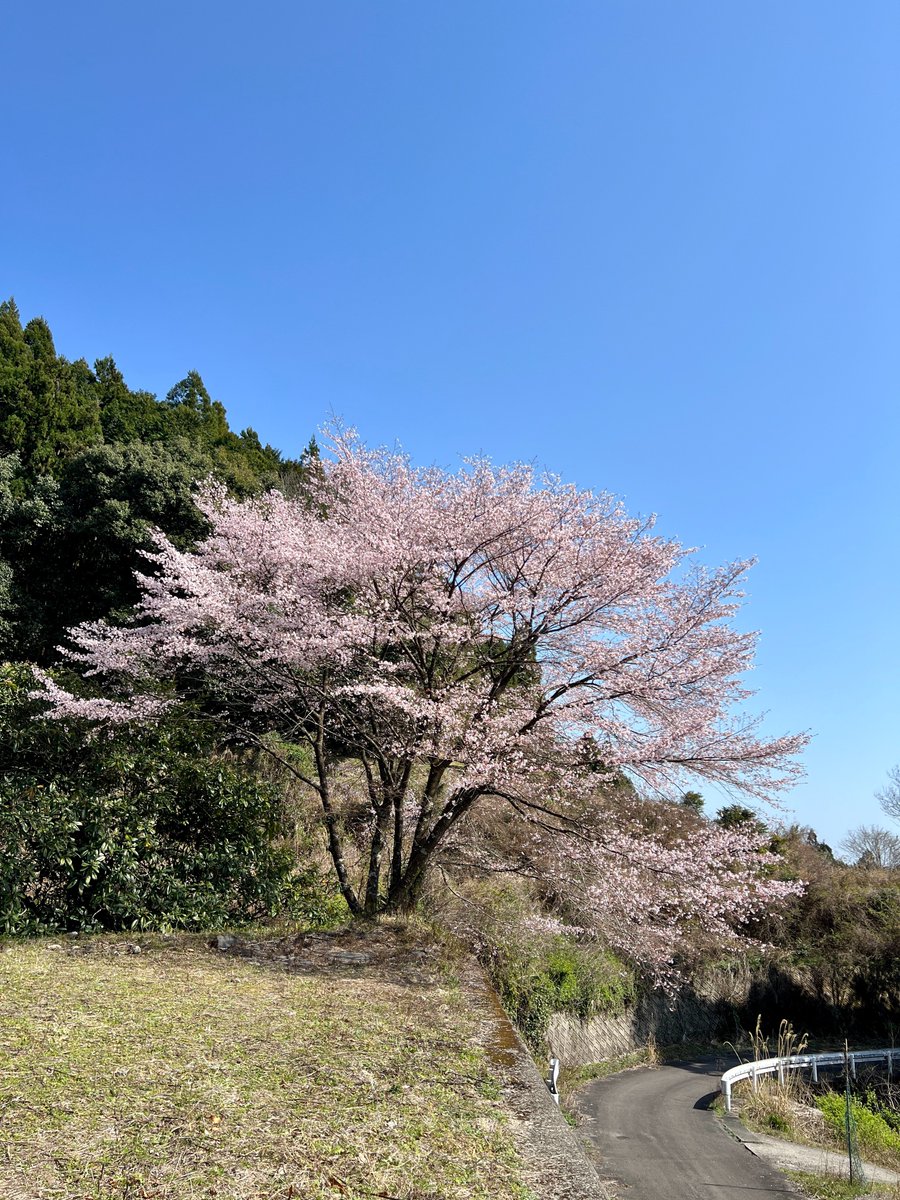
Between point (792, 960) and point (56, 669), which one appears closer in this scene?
point (56, 669)

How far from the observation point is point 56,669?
880 cm

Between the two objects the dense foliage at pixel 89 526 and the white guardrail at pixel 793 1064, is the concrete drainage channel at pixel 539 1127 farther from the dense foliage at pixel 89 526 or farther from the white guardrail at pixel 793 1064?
the dense foliage at pixel 89 526

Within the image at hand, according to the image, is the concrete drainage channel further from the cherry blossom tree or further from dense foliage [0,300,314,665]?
dense foliage [0,300,314,665]

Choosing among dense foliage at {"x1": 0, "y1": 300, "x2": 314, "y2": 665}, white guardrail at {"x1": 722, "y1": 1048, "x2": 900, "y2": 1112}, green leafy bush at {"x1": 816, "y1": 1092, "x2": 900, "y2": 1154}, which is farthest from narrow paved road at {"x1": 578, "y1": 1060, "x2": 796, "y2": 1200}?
dense foliage at {"x1": 0, "y1": 300, "x2": 314, "y2": 665}

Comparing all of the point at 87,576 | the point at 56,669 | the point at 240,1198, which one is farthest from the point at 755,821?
the point at 87,576

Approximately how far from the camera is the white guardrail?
500 inches

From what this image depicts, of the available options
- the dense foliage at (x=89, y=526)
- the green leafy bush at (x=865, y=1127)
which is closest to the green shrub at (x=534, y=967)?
the green leafy bush at (x=865, y=1127)

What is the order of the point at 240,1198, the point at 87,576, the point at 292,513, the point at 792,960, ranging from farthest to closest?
the point at 792,960, the point at 87,576, the point at 292,513, the point at 240,1198

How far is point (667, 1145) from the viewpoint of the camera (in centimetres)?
1015

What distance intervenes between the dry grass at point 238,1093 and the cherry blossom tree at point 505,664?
122 inches

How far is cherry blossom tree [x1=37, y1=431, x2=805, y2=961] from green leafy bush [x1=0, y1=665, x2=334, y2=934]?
1.58 feet

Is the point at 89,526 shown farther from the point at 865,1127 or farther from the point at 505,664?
the point at 865,1127

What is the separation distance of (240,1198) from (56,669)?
26.0 ft

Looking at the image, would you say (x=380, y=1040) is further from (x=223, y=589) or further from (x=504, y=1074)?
(x=223, y=589)
